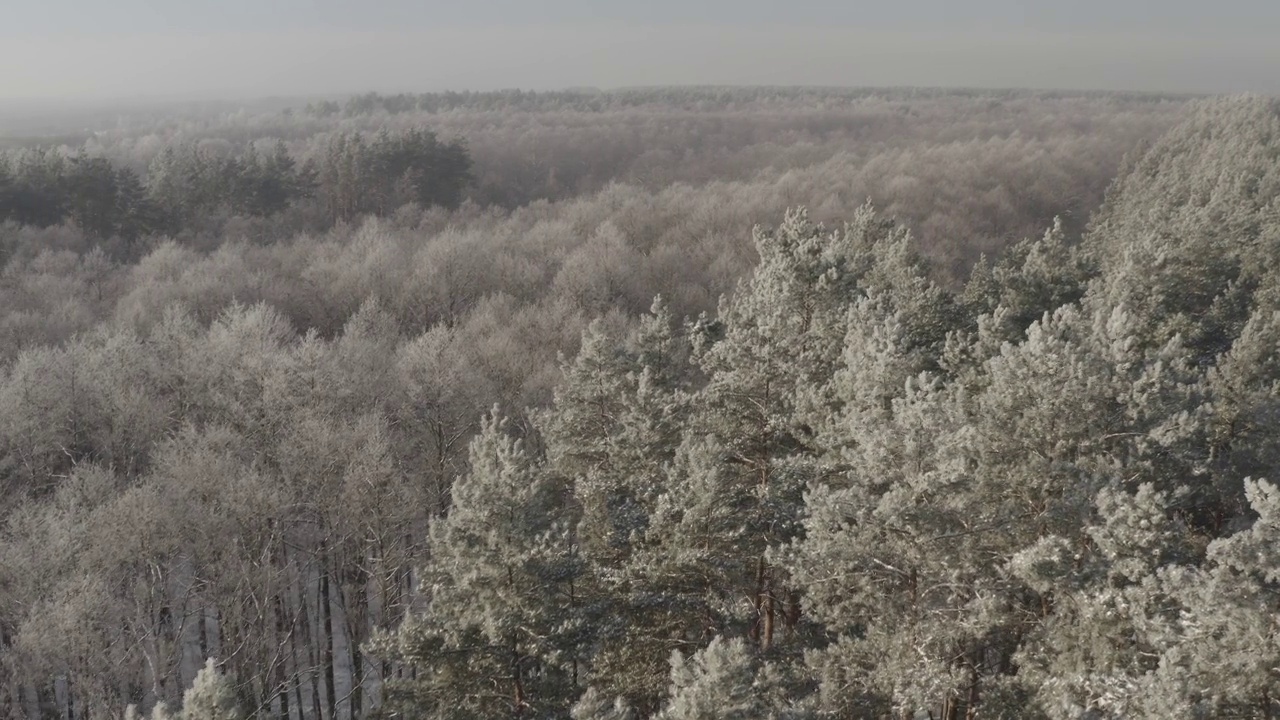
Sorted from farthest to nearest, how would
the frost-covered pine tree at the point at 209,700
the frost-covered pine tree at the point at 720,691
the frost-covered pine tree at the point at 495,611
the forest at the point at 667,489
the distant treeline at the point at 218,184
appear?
1. the distant treeline at the point at 218,184
2. the frost-covered pine tree at the point at 495,611
3. the forest at the point at 667,489
4. the frost-covered pine tree at the point at 720,691
5. the frost-covered pine tree at the point at 209,700

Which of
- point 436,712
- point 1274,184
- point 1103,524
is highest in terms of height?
point 1274,184

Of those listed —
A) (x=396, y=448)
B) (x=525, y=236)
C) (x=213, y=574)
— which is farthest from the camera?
(x=525, y=236)

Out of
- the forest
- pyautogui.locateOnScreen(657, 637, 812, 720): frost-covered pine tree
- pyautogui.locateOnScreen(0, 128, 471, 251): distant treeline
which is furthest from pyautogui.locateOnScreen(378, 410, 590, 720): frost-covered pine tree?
pyautogui.locateOnScreen(0, 128, 471, 251): distant treeline

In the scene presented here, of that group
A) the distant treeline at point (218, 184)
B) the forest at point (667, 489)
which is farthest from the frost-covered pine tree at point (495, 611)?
the distant treeline at point (218, 184)

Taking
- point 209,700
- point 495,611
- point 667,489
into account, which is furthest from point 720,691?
point 667,489

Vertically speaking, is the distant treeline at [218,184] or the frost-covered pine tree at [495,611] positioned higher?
the distant treeline at [218,184]

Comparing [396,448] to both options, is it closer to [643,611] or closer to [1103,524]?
[643,611]

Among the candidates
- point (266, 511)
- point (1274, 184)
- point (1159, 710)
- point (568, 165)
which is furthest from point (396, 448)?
point (568, 165)

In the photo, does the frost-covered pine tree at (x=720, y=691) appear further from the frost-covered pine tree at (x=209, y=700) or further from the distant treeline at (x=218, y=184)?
the distant treeline at (x=218, y=184)

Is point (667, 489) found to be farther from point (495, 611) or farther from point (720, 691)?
point (720, 691)
